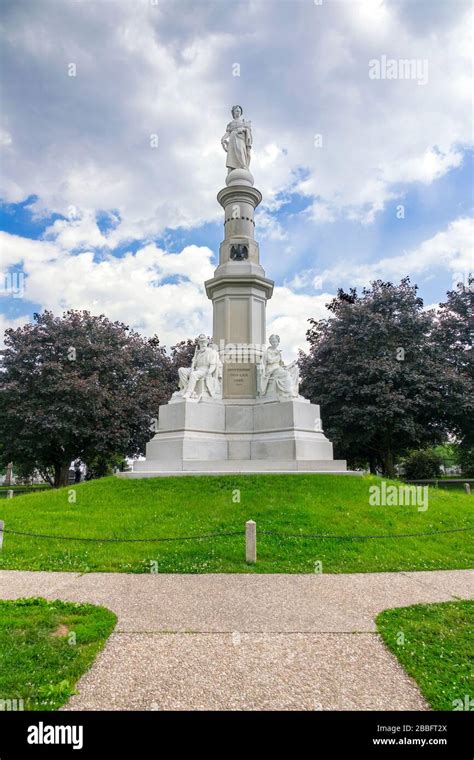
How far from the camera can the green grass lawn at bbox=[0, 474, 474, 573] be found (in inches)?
351

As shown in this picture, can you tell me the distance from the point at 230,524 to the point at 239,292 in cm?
1116

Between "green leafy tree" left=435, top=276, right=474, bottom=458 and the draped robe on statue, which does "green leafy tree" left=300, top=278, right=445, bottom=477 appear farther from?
the draped robe on statue

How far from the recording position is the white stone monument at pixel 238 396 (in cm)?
1605

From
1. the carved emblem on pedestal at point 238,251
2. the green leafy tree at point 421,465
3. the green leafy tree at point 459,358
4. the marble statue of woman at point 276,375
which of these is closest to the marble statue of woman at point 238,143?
the carved emblem on pedestal at point 238,251

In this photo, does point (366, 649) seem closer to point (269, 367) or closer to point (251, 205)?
point (269, 367)

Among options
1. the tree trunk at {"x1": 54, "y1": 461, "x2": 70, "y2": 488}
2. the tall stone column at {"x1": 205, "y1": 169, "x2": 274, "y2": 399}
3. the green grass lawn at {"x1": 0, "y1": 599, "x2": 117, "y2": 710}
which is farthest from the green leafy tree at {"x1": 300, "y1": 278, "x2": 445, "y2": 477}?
the green grass lawn at {"x1": 0, "y1": 599, "x2": 117, "y2": 710}

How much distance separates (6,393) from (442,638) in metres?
28.3

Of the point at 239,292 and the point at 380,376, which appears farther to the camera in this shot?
the point at 380,376

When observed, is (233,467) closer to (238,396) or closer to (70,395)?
(238,396)

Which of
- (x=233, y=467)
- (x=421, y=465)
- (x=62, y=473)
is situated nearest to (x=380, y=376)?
(x=233, y=467)

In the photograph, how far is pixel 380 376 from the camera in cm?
2867

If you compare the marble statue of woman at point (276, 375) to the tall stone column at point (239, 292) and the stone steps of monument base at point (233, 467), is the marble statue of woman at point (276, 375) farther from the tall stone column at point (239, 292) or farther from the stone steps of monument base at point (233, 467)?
the stone steps of monument base at point (233, 467)

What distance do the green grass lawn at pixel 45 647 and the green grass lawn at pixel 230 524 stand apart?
2.46 m
